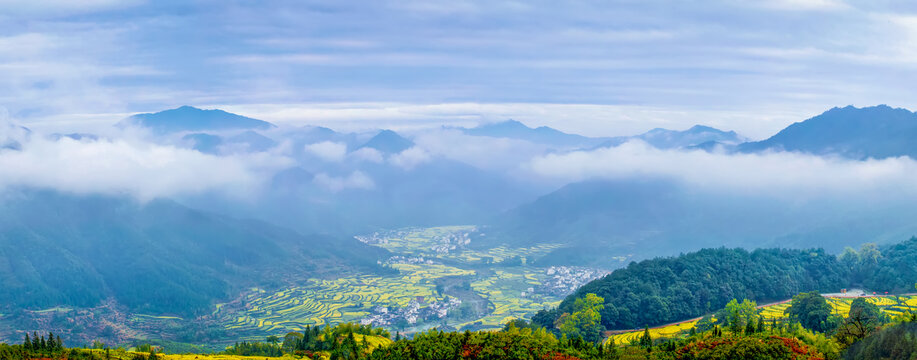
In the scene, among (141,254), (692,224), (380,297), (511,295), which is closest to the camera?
(380,297)

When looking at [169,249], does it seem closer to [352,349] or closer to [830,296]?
[352,349]

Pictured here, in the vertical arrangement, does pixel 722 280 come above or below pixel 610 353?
below

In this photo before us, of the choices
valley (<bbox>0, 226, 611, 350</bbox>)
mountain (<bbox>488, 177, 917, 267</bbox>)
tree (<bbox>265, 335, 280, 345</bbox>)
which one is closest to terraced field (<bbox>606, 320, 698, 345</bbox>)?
tree (<bbox>265, 335, 280, 345</bbox>)

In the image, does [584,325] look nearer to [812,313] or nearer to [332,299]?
[812,313]

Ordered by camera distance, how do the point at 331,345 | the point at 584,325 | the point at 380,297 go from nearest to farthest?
1. the point at 331,345
2. the point at 584,325
3. the point at 380,297

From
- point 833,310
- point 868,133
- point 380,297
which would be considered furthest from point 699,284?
point 868,133

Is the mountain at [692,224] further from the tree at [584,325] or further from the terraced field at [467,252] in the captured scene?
the tree at [584,325]

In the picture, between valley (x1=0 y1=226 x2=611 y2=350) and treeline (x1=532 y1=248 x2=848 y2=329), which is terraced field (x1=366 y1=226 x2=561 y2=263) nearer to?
valley (x1=0 y1=226 x2=611 y2=350)
